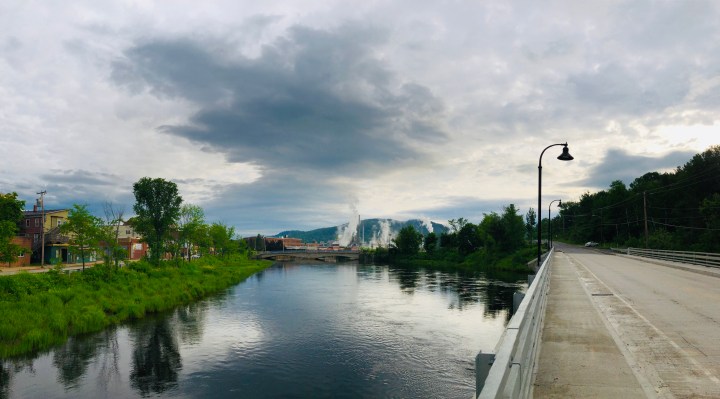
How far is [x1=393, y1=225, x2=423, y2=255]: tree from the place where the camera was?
13312cm

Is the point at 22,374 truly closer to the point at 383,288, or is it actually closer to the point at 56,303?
the point at 56,303

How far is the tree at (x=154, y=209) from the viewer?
230 feet

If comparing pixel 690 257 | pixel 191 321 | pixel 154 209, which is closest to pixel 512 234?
pixel 690 257

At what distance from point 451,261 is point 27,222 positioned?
88.7 m

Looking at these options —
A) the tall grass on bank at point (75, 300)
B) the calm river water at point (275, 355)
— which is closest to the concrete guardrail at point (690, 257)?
the calm river water at point (275, 355)

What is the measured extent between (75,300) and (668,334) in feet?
112

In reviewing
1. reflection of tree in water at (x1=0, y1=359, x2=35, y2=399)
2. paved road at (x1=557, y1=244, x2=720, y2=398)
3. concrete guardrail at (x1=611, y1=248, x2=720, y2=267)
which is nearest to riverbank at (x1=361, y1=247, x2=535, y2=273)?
concrete guardrail at (x1=611, y1=248, x2=720, y2=267)

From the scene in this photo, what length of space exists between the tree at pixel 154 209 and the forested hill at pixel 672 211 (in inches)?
2960

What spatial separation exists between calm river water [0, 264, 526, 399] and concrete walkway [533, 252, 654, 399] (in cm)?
689

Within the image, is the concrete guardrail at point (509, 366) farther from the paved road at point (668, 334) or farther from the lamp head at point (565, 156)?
the lamp head at point (565, 156)

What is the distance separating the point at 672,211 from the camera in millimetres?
85875

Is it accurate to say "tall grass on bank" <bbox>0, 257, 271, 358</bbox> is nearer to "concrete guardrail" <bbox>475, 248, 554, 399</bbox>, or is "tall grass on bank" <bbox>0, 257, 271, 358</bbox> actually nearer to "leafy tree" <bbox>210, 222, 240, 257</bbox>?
"concrete guardrail" <bbox>475, 248, 554, 399</bbox>

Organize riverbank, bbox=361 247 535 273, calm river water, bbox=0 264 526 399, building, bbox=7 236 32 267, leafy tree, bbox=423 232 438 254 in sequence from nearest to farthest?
1. calm river water, bbox=0 264 526 399
2. building, bbox=7 236 32 267
3. riverbank, bbox=361 247 535 273
4. leafy tree, bbox=423 232 438 254

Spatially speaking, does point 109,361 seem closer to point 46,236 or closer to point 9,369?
point 9,369
